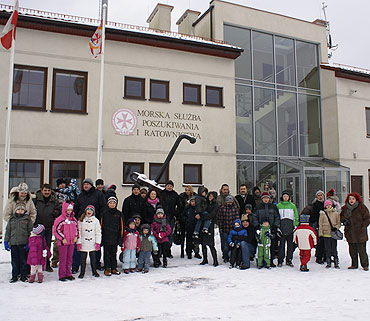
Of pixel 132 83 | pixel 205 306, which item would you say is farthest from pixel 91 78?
A: pixel 205 306

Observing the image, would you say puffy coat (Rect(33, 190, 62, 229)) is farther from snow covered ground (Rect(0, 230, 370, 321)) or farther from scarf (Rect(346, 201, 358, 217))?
scarf (Rect(346, 201, 358, 217))

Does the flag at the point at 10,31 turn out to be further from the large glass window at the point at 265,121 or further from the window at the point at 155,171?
the large glass window at the point at 265,121

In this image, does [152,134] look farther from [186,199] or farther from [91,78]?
[186,199]

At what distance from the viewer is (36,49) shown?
12.8 m

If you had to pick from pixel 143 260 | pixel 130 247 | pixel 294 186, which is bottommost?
pixel 143 260

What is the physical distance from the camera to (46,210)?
23.8 feet

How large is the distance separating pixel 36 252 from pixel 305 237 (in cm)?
548

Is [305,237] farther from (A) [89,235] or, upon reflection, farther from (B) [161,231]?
(A) [89,235]

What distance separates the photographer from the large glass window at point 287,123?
17578mm

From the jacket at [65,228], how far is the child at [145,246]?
1.45m

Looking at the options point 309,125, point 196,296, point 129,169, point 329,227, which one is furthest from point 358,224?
point 309,125

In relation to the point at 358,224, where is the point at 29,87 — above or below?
above

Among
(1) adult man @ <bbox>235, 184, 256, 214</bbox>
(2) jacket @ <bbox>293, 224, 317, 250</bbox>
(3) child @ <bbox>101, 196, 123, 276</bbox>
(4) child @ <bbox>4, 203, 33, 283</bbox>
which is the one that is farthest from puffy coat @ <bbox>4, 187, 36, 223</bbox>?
(2) jacket @ <bbox>293, 224, 317, 250</bbox>

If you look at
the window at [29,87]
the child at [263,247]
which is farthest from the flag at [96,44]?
the child at [263,247]
